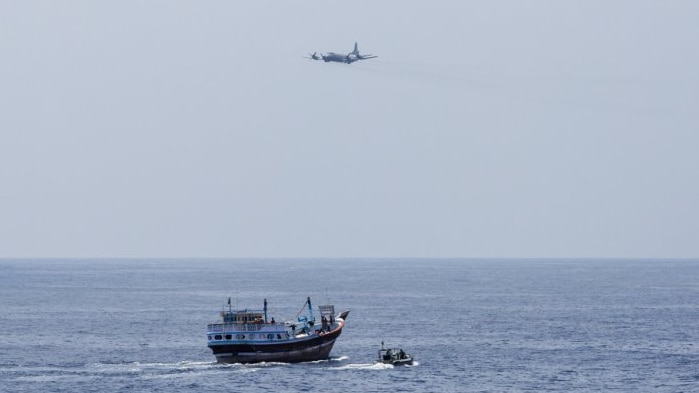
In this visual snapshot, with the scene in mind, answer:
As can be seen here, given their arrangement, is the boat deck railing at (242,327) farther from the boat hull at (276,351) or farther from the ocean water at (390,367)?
the ocean water at (390,367)

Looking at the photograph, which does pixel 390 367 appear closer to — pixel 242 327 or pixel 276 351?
pixel 276 351

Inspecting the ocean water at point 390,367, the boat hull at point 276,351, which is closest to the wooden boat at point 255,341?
the boat hull at point 276,351

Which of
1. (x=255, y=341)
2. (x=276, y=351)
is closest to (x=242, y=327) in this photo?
(x=255, y=341)

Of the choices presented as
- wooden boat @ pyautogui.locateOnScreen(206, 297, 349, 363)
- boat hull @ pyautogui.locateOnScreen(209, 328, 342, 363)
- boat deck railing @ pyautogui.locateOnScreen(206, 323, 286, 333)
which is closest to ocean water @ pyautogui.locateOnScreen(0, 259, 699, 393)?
boat hull @ pyautogui.locateOnScreen(209, 328, 342, 363)

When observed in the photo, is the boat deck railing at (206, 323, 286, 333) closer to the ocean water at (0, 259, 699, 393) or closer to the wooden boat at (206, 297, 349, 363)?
the wooden boat at (206, 297, 349, 363)

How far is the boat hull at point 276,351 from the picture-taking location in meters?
126

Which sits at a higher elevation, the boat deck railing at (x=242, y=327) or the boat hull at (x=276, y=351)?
the boat deck railing at (x=242, y=327)

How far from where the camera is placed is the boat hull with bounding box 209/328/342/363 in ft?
415

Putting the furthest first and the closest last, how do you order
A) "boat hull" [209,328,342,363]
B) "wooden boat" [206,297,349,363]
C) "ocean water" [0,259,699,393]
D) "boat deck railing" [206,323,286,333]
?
"boat hull" [209,328,342,363]
"wooden boat" [206,297,349,363]
"boat deck railing" [206,323,286,333]
"ocean water" [0,259,699,393]

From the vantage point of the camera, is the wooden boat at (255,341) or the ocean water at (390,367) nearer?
the ocean water at (390,367)

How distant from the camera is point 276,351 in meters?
128

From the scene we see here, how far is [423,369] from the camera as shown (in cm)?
12375

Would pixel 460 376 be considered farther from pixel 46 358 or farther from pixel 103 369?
pixel 46 358

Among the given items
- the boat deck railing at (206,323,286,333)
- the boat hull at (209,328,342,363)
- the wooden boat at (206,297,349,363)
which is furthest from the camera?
the boat hull at (209,328,342,363)
